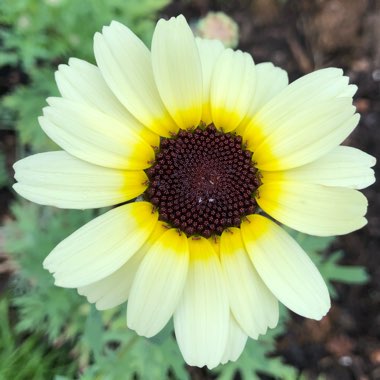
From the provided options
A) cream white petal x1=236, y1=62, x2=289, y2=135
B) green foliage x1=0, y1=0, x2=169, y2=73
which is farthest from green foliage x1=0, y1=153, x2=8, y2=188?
cream white petal x1=236, y1=62, x2=289, y2=135

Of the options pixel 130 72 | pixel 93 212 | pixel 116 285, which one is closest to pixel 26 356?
pixel 93 212

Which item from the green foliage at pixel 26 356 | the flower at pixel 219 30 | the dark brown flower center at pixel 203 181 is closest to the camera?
the dark brown flower center at pixel 203 181

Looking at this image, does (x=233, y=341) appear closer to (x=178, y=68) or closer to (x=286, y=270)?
(x=286, y=270)

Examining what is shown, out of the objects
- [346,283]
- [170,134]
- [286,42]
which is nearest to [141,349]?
[170,134]

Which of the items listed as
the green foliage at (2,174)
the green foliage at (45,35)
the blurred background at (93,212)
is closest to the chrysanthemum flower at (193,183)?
the blurred background at (93,212)

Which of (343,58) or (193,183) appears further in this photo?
(343,58)

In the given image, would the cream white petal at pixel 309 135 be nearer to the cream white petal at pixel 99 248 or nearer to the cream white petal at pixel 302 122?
the cream white petal at pixel 302 122

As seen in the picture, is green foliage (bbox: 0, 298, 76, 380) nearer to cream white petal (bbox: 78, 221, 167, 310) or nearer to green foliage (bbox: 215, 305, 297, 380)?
green foliage (bbox: 215, 305, 297, 380)
